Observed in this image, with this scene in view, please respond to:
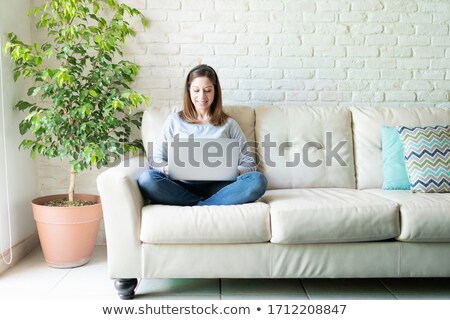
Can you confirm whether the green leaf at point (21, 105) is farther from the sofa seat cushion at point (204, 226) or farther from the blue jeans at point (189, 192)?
the sofa seat cushion at point (204, 226)

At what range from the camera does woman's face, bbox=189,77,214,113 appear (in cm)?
224

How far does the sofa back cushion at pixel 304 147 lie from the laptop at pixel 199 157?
489 millimetres

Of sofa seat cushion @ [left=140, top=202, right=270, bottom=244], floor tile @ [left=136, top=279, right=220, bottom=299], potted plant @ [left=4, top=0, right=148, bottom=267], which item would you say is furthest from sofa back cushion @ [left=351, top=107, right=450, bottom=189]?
potted plant @ [left=4, top=0, right=148, bottom=267]

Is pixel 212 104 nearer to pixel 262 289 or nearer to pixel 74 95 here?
Answer: pixel 74 95

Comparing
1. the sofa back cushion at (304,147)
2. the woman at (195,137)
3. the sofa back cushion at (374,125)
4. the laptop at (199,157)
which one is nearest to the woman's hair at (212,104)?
the woman at (195,137)

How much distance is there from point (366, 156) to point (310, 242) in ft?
2.74

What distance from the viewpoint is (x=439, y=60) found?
8.94 feet

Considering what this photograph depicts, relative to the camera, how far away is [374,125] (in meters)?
2.44

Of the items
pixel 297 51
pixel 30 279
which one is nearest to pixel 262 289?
pixel 30 279

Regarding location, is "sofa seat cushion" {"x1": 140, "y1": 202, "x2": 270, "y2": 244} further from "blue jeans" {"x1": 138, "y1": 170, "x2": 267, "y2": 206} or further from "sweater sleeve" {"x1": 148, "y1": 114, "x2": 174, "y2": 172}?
"sweater sleeve" {"x1": 148, "y1": 114, "x2": 174, "y2": 172}

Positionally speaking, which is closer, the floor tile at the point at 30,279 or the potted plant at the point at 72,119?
the floor tile at the point at 30,279

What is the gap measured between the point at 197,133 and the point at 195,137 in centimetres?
5

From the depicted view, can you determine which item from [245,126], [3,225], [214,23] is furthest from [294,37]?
[3,225]

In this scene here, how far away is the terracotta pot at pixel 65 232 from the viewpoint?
7.19 feet
